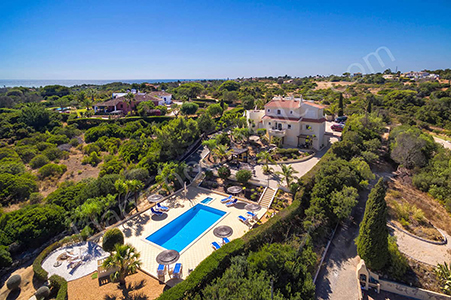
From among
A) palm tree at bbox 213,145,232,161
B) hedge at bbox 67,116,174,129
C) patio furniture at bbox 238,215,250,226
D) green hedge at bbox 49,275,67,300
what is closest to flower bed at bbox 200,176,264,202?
patio furniture at bbox 238,215,250,226

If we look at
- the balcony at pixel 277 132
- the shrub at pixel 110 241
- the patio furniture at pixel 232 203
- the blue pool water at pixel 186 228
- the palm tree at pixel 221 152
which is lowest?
the blue pool water at pixel 186 228

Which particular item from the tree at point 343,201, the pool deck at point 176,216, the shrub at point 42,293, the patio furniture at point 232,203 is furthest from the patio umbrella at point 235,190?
the shrub at point 42,293

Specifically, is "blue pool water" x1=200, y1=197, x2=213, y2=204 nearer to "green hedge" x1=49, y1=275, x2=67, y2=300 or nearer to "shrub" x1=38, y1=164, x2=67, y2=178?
"green hedge" x1=49, y1=275, x2=67, y2=300

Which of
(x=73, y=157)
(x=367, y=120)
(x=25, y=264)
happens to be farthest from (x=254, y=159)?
(x=73, y=157)

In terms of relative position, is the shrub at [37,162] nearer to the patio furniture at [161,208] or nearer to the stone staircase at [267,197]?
the patio furniture at [161,208]

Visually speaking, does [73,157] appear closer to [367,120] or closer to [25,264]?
Result: [25,264]

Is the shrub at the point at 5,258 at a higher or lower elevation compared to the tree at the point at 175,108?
lower
